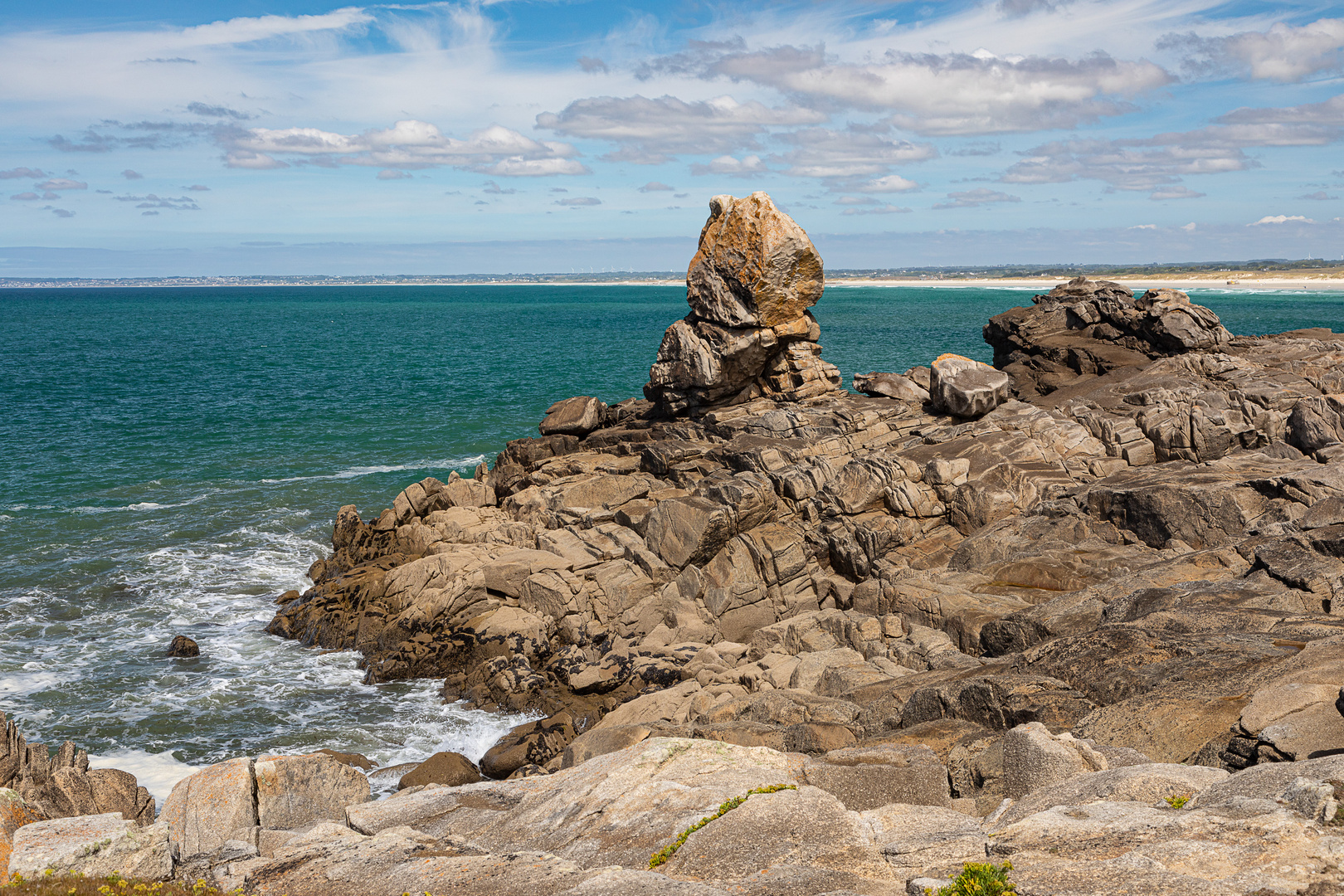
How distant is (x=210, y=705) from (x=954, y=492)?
26171 millimetres

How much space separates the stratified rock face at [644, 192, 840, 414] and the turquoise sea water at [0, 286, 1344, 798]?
1885 centimetres

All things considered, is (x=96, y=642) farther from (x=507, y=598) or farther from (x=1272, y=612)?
(x=1272, y=612)

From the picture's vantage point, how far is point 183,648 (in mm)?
30328

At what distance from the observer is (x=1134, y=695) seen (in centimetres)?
1630

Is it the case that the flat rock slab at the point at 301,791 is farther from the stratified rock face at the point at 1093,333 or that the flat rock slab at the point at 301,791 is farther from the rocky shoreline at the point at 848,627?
the stratified rock face at the point at 1093,333

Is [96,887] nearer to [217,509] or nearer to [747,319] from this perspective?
[747,319]

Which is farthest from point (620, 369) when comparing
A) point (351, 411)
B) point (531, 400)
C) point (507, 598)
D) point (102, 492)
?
point (507, 598)

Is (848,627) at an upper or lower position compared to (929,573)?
lower

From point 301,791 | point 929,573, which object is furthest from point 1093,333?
point 301,791

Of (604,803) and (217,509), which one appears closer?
(604,803)

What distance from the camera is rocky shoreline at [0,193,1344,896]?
11891 millimetres

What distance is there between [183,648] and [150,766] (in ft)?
23.8

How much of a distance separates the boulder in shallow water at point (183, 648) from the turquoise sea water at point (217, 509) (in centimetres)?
40

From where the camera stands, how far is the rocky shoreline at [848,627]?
11891 millimetres
